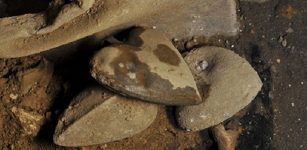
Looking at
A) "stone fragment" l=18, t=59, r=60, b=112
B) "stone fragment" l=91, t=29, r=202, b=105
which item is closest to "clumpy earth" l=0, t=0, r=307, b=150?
"stone fragment" l=18, t=59, r=60, b=112

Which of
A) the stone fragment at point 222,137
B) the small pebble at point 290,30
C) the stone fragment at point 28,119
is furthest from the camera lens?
the small pebble at point 290,30

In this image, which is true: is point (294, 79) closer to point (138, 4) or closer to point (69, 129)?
point (138, 4)

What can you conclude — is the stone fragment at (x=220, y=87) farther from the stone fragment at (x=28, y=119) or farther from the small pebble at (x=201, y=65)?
the stone fragment at (x=28, y=119)

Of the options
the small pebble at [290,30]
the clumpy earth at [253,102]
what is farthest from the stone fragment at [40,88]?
the small pebble at [290,30]

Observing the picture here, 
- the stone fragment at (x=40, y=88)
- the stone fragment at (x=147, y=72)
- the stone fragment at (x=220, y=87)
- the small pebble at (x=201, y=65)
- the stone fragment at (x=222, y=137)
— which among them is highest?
the stone fragment at (x=147, y=72)

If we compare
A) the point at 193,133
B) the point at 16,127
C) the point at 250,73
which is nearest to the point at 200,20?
the point at 250,73

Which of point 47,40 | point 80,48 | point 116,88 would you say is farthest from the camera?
point 80,48

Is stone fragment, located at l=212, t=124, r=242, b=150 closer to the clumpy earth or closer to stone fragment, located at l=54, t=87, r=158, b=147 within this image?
the clumpy earth

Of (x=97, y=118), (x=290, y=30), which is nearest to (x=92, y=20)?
(x=97, y=118)
